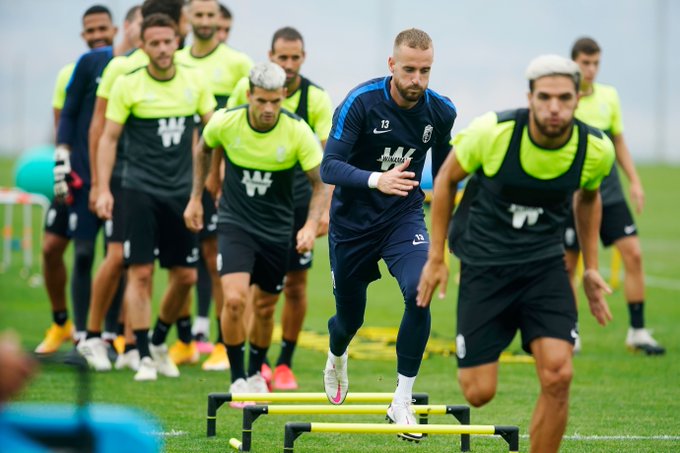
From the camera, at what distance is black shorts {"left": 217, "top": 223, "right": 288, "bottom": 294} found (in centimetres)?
935

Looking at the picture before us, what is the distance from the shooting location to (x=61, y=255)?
40.8ft

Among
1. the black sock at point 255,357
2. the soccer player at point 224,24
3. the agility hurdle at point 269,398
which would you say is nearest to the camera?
the agility hurdle at point 269,398

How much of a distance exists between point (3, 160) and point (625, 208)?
4531 centimetres

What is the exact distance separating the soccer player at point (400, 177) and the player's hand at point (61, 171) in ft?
13.7

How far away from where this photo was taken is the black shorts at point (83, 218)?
11961 mm

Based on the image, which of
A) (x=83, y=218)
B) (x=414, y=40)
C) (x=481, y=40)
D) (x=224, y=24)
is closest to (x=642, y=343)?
(x=224, y=24)

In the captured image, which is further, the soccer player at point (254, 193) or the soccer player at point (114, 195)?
the soccer player at point (114, 195)

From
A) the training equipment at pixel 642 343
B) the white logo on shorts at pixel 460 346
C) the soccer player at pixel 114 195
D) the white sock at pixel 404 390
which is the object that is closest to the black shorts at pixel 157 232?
the soccer player at pixel 114 195

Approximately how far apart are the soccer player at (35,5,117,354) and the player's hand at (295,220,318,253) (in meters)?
3.44

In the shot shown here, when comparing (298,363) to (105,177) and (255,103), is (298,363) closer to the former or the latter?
(105,177)

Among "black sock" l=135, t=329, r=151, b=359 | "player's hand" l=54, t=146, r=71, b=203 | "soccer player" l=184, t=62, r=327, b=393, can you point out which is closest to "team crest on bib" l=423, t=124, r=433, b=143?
"soccer player" l=184, t=62, r=327, b=393

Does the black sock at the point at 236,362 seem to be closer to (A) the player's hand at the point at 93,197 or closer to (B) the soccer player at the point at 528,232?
(A) the player's hand at the point at 93,197

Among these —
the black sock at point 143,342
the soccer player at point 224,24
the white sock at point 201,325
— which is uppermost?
the soccer player at point 224,24

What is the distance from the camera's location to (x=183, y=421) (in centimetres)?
873
